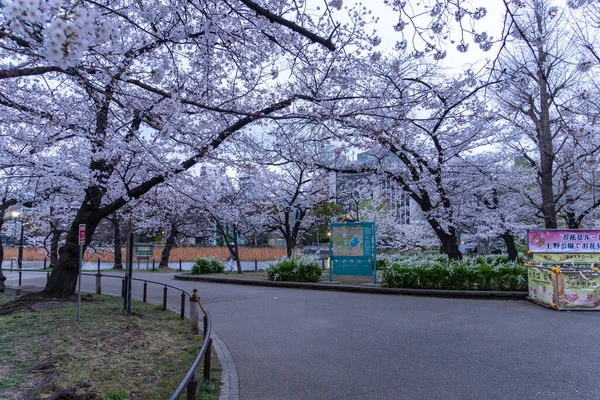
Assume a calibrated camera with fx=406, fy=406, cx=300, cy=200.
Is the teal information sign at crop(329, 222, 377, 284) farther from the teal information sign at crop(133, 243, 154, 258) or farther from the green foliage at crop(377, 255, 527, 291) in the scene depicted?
the teal information sign at crop(133, 243, 154, 258)

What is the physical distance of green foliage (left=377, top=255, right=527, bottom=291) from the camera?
1230 centimetres

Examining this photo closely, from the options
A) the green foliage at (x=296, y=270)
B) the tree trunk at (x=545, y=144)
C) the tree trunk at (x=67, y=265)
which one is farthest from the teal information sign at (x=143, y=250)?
the tree trunk at (x=545, y=144)

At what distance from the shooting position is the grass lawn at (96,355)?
457cm

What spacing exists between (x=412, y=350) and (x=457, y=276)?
7131mm

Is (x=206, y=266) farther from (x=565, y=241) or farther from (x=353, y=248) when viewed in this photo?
(x=565, y=241)

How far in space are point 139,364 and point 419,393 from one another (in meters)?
3.69

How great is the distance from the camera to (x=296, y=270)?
1627cm

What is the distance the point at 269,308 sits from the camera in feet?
35.5

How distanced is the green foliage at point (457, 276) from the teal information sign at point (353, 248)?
2227 millimetres

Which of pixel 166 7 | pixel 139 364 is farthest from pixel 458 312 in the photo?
pixel 166 7

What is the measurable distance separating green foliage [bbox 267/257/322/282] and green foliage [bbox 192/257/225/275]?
6368mm

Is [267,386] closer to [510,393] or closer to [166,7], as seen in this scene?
[510,393]

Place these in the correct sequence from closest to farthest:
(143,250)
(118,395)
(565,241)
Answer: (118,395) < (565,241) < (143,250)

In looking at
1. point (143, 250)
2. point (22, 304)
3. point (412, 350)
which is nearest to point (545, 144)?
point (412, 350)
